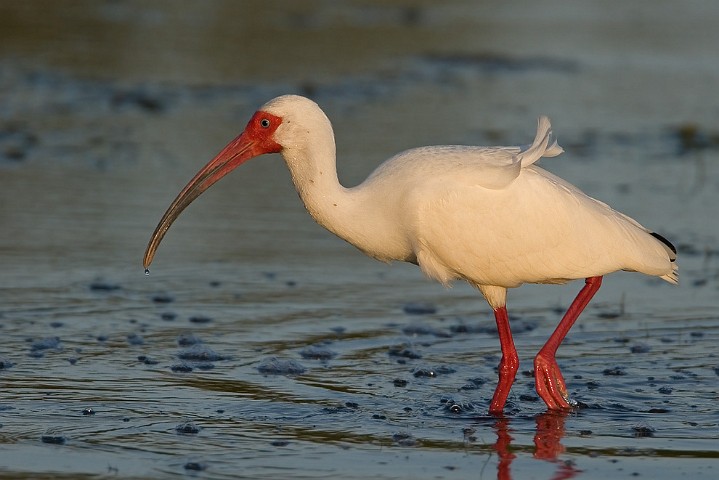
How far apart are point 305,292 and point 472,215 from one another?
2.41 metres

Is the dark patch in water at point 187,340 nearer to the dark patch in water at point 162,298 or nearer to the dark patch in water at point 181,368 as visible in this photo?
the dark patch in water at point 181,368

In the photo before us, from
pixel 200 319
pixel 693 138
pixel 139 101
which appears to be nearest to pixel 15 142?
pixel 139 101

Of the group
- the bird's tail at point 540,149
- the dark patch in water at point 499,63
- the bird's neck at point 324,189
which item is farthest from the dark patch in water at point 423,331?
the dark patch in water at point 499,63

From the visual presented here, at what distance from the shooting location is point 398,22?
74.9ft

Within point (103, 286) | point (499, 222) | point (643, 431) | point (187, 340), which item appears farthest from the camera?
point (103, 286)

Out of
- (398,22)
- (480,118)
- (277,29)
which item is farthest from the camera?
(398,22)

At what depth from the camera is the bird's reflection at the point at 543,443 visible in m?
6.55

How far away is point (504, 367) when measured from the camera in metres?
7.83

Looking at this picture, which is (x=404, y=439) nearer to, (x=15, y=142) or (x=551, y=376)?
(x=551, y=376)

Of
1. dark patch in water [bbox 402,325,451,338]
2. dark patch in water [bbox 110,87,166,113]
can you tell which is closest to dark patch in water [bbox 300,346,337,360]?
dark patch in water [bbox 402,325,451,338]

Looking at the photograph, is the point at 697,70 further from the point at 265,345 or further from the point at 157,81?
the point at 265,345

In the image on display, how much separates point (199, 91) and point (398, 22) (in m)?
6.83

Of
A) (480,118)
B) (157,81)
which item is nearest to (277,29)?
(157,81)

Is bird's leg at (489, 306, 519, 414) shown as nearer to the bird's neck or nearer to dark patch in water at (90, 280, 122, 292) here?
the bird's neck
